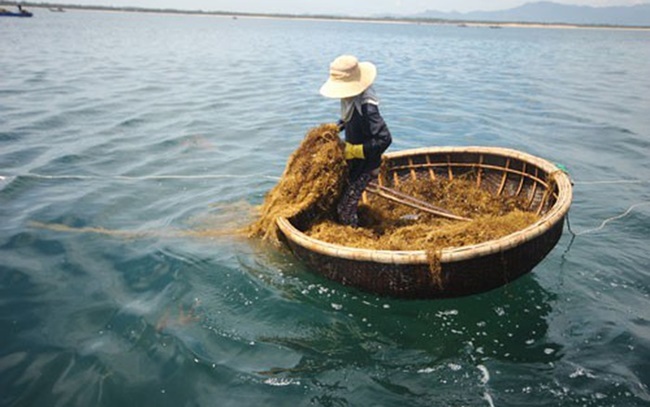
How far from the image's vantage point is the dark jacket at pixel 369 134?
469 cm

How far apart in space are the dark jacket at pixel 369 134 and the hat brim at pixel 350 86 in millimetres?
214

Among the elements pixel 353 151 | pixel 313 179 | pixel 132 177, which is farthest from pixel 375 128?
pixel 132 177

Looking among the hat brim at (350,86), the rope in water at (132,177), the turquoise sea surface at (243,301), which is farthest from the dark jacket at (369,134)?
the rope in water at (132,177)

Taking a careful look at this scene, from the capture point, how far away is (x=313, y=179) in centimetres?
512

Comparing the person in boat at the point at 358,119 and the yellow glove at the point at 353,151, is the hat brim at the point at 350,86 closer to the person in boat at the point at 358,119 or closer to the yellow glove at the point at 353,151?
the person in boat at the point at 358,119

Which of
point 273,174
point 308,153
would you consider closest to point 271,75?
point 273,174

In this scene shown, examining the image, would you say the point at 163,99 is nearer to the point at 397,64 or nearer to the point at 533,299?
the point at 533,299

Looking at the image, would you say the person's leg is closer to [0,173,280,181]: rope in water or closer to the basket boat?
the basket boat

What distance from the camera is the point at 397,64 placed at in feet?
92.9

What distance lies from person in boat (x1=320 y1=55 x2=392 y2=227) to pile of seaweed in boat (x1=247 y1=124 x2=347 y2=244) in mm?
144

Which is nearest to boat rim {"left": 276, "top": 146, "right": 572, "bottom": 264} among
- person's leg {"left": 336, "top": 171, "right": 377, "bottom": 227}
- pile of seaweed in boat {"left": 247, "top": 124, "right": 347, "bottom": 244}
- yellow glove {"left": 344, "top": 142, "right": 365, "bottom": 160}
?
pile of seaweed in boat {"left": 247, "top": 124, "right": 347, "bottom": 244}

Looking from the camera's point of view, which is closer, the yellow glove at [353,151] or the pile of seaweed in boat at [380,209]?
the pile of seaweed in boat at [380,209]

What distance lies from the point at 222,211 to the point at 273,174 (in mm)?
1853

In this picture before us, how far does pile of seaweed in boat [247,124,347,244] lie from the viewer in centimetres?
500
